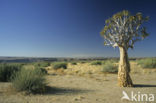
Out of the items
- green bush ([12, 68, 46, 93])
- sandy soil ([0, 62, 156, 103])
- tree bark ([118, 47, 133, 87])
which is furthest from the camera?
tree bark ([118, 47, 133, 87])

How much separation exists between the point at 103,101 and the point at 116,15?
191 inches

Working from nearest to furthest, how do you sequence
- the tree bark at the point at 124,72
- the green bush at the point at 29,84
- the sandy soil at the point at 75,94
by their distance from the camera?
the sandy soil at the point at 75,94
the green bush at the point at 29,84
the tree bark at the point at 124,72

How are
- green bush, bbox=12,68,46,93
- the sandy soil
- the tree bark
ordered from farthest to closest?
the tree bark → green bush, bbox=12,68,46,93 → the sandy soil

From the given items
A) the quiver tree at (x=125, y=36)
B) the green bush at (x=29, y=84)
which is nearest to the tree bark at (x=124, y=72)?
the quiver tree at (x=125, y=36)

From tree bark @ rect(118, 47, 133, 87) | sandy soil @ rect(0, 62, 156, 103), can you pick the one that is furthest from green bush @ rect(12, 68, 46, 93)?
tree bark @ rect(118, 47, 133, 87)

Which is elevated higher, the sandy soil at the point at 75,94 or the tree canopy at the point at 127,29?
the tree canopy at the point at 127,29

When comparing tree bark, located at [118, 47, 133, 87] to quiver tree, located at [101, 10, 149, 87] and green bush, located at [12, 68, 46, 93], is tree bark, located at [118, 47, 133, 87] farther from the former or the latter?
green bush, located at [12, 68, 46, 93]

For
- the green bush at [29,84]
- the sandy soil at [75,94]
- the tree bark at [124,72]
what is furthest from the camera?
the tree bark at [124,72]

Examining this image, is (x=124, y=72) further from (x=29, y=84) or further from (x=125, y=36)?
(x=29, y=84)

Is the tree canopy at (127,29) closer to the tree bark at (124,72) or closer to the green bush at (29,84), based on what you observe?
the tree bark at (124,72)

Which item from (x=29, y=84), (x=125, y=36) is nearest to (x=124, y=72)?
(x=125, y=36)

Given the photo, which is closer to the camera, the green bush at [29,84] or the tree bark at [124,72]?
the green bush at [29,84]

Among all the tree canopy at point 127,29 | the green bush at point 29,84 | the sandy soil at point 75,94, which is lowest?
the sandy soil at point 75,94

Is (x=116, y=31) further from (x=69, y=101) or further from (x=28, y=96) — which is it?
(x=28, y=96)
